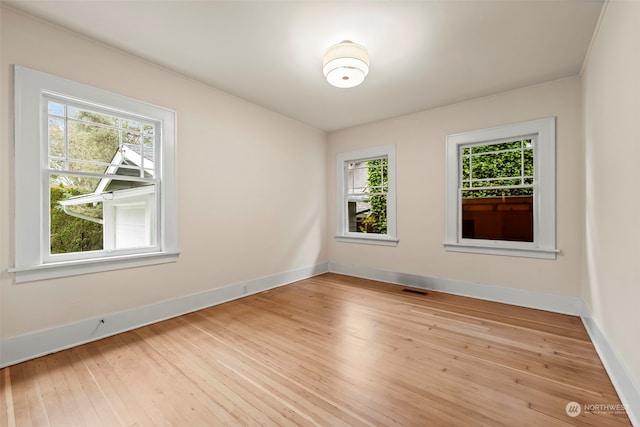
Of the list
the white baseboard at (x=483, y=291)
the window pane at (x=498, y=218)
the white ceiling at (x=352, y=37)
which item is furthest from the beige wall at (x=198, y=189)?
the window pane at (x=498, y=218)

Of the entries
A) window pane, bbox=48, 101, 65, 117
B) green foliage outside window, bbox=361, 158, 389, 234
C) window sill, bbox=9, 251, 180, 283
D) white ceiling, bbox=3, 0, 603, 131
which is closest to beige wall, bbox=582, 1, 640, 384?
white ceiling, bbox=3, 0, 603, 131

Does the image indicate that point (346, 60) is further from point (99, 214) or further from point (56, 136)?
point (99, 214)

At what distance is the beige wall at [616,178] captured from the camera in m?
1.54

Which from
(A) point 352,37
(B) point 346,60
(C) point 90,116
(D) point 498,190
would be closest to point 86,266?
(C) point 90,116

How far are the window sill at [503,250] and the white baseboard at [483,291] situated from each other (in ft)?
1.46

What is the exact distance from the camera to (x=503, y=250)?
3508mm

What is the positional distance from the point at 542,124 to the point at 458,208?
1374 millimetres

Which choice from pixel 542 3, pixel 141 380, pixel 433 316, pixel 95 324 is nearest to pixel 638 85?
pixel 542 3

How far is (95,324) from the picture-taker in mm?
2469

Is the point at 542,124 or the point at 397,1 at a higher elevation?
the point at 397,1

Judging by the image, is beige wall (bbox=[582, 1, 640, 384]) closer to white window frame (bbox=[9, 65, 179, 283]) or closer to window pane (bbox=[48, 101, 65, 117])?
white window frame (bbox=[9, 65, 179, 283])

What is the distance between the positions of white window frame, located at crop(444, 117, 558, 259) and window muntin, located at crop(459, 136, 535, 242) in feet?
0.20

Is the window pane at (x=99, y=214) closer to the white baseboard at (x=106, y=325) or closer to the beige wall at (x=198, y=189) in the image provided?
the beige wall at (x=198, y=189)

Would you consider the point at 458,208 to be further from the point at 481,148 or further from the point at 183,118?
the point at 183,118
